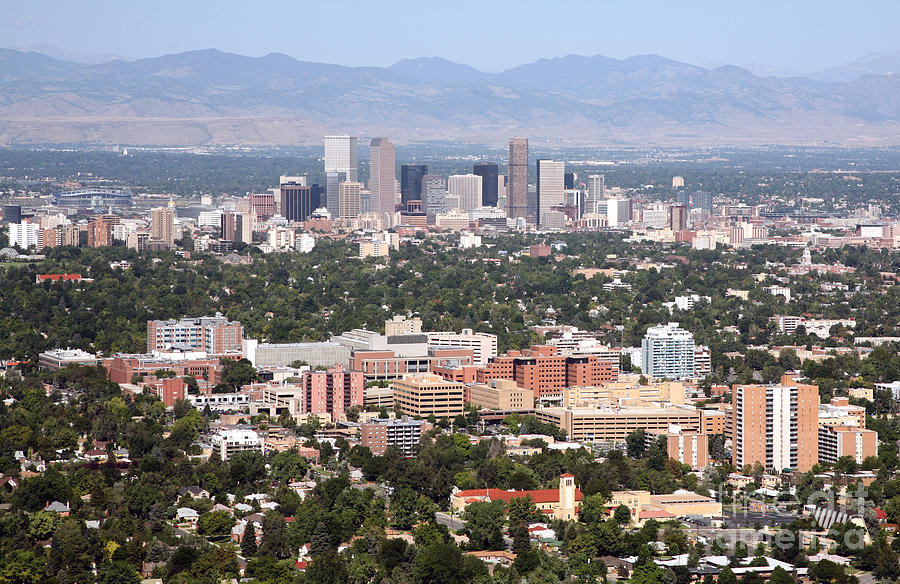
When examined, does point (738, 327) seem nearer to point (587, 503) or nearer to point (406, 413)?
point (406, 413)

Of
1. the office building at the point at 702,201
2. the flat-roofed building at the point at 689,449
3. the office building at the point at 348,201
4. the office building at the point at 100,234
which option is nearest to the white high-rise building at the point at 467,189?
the office building at the point at 348,201

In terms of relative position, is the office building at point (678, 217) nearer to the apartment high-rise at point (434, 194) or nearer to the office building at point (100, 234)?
the apartment high-rise at point (434, 194)

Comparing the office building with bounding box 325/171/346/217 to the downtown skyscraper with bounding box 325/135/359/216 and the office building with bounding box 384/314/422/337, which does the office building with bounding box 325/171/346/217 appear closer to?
the downtown skyscraper with bounding box 325/135/359/216

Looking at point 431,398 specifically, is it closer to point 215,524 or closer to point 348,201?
point 215,524

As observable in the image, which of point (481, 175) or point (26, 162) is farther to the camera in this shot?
point (26, 162)

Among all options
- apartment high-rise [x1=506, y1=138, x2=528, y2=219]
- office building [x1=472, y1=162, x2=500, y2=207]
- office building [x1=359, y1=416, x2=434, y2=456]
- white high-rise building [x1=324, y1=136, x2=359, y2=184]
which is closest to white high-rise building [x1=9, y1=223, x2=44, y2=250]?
office building [x1=359, y1=416, x2=434, y2=456]

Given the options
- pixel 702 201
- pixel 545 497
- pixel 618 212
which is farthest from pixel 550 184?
pixel 545 497

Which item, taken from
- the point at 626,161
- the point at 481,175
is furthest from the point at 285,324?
the point at 626,161
